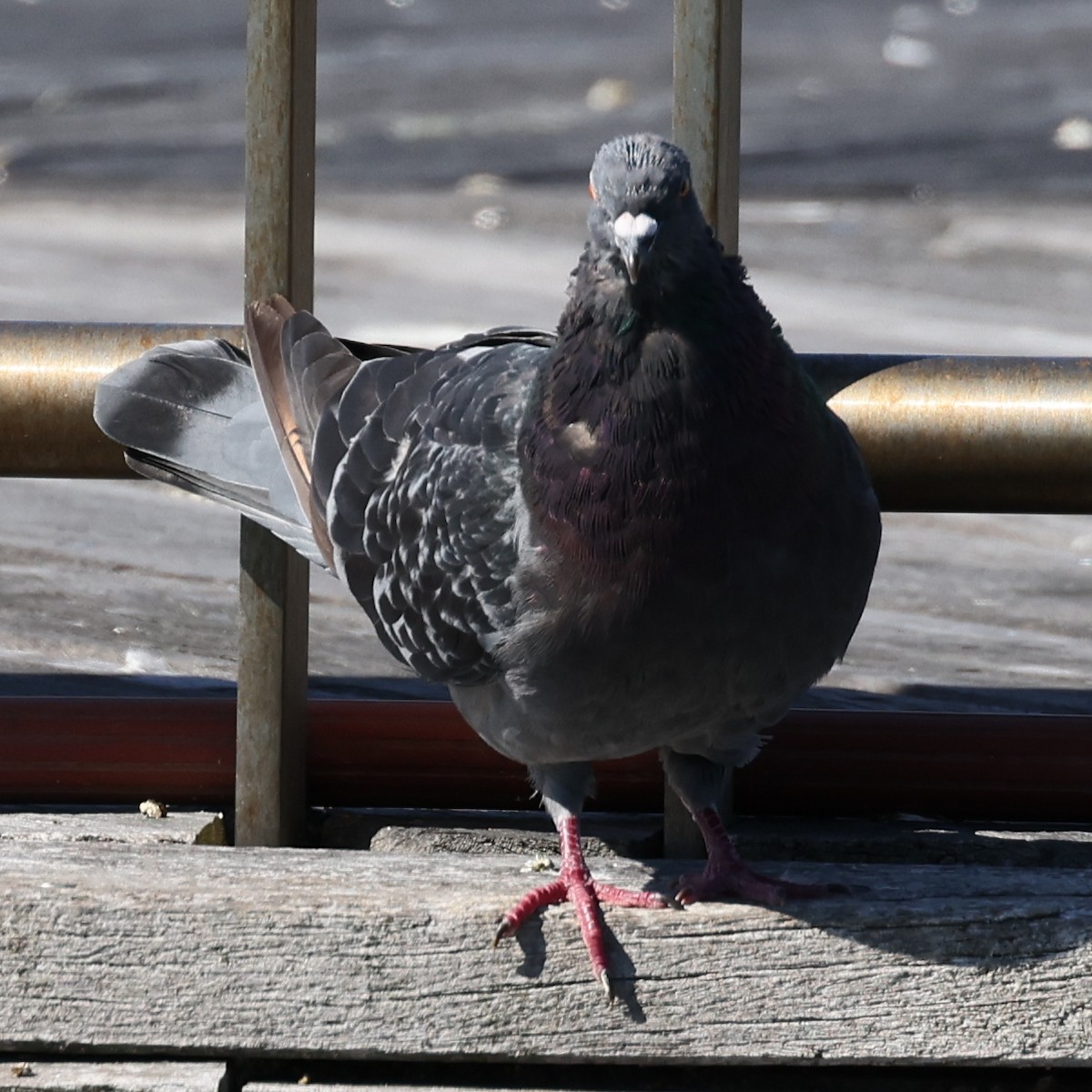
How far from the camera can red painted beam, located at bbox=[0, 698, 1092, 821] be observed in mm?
2920

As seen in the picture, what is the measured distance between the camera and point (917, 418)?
2607mm

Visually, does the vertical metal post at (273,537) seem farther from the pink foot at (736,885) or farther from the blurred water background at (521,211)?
the blurred water background at (521,211)

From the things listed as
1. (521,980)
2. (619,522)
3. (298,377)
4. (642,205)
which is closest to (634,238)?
(642,205)

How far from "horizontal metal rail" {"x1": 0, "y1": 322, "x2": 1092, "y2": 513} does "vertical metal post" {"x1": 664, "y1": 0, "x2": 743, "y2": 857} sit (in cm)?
29

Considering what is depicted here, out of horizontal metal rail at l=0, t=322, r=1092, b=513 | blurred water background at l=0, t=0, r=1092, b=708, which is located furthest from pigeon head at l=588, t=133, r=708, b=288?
blurred water background at l=0, t=0, r=1092, b=708

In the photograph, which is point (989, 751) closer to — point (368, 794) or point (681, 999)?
point (681, 999)

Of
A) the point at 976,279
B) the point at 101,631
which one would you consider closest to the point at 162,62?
the point at 976,279

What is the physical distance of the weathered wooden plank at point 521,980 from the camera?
8.15ft

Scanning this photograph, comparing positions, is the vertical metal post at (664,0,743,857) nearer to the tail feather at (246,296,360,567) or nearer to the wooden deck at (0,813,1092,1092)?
the tail feather at (246,296,360,567)

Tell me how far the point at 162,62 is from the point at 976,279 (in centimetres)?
691

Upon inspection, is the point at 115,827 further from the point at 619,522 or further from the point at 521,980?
the point at 619,522

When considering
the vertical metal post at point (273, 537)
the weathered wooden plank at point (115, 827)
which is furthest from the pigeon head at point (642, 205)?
the weathered wooden plank at point (115, 827)

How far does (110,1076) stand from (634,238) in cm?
136

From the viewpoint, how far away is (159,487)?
5.32 metres
